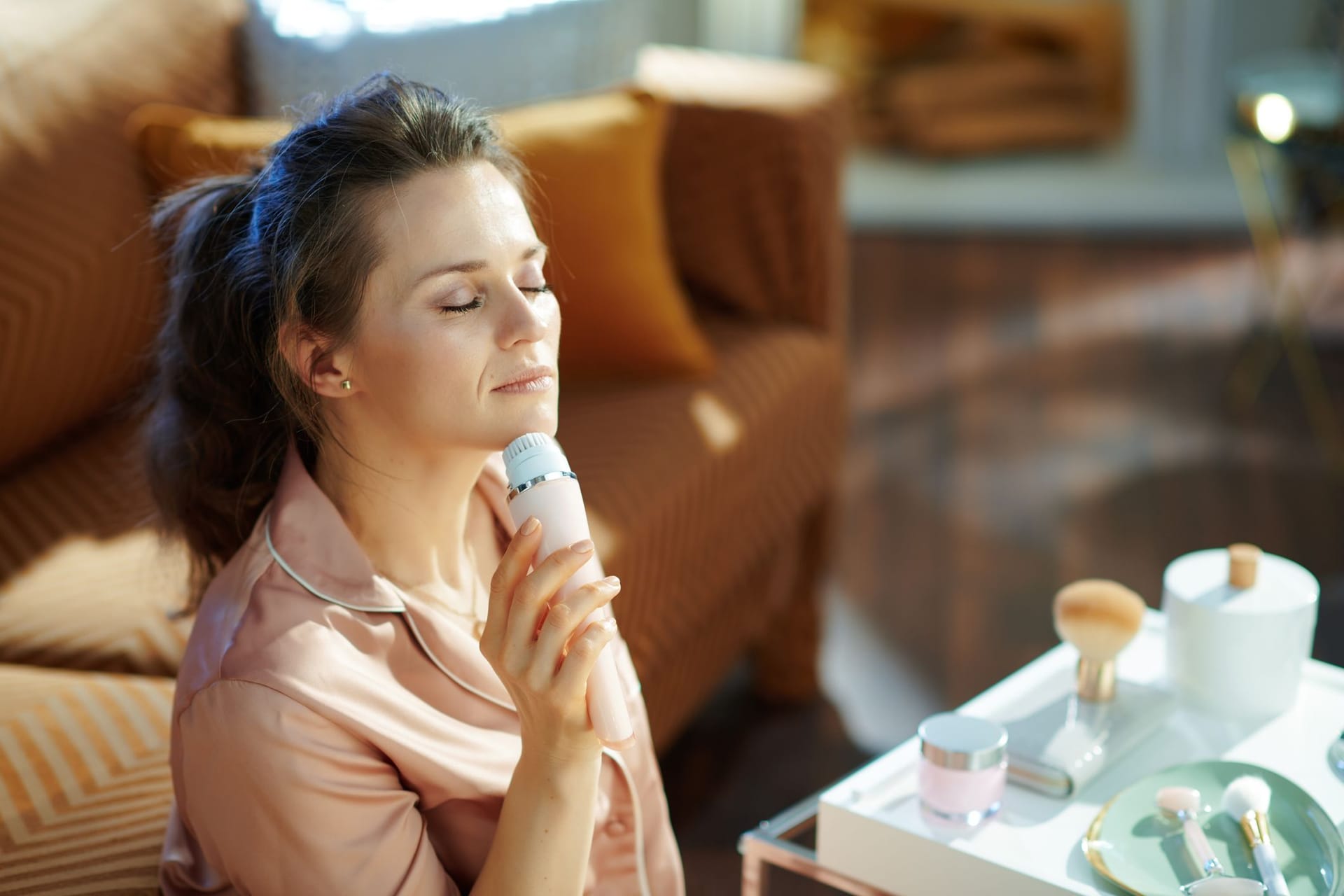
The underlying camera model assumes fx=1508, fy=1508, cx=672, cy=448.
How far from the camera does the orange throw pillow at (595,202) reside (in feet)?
6.19

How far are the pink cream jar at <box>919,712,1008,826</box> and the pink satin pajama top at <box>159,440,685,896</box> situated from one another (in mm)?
229

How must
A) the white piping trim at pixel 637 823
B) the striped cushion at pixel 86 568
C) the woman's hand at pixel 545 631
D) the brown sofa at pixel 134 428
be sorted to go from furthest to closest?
the striped cushion at pixel 86 568 < the brown sofa at pixel 134 428 < the white piping trim at pixel 637 823 < the woman's hand at pixel 545 631

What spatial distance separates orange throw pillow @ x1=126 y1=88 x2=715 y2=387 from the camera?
1887 mm

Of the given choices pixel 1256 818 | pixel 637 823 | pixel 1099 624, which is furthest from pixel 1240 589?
pixel 637 823

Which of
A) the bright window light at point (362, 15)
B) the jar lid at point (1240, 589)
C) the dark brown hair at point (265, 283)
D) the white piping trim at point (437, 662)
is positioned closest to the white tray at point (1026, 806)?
the jar lid at point (1240, 589)

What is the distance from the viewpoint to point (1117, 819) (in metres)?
1.10

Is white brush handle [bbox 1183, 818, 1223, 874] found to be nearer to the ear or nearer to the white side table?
the white side table

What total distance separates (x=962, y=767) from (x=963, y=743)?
2cm

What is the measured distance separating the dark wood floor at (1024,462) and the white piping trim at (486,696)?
27.6 inches

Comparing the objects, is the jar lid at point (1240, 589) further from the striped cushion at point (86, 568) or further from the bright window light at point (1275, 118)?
the bright window light at point (1275, 118)

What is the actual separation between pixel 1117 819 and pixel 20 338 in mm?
1316

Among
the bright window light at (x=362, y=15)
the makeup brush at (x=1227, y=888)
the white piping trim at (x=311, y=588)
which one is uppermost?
the bright window light at (x=362, y=15)

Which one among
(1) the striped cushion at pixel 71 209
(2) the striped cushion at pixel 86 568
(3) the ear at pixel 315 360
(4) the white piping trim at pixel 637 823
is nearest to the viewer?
(3) the ear at pixel 315 360

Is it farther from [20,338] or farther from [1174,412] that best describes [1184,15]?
[20,338]
